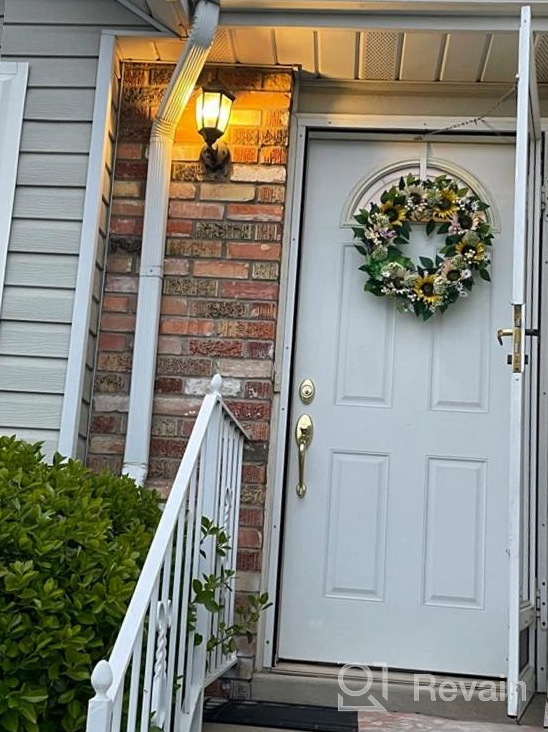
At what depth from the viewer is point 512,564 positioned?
272 centimetres

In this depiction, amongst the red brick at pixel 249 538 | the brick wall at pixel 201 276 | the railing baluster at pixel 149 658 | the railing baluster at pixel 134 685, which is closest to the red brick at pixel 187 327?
the brick wall at pixel 201 276

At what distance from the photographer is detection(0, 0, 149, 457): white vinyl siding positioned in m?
3.41

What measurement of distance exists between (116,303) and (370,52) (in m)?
1.34

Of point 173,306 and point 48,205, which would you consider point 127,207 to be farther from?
point 173,306

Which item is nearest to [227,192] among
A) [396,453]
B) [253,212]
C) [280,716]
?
[253,212]

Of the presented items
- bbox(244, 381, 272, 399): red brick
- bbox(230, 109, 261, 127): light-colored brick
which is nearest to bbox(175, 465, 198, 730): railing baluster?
bbox(244, 381, 272, 399): red brick

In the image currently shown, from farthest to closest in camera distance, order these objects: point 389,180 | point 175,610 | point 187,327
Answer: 1. point 389,180
2. point 187,327
3. point 175,610

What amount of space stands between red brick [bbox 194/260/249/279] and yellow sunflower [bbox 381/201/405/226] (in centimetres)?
59

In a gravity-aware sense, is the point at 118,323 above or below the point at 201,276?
below

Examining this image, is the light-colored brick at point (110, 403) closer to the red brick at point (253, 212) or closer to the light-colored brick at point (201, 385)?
the light-colored brick at point (201, 385)

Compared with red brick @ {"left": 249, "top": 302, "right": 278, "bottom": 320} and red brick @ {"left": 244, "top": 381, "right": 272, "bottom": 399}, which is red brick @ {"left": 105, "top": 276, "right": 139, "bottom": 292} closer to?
red brick @ {"left": 249, "top": 302, "right": 278, "bottom": 320}

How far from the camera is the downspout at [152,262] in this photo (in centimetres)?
346

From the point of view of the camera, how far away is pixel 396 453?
364 centimetres

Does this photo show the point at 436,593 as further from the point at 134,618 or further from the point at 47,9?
the point at 47,9
